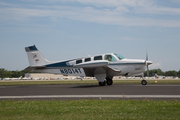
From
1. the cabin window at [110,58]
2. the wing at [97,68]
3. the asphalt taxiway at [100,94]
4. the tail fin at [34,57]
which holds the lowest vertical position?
the asphalt taxiway at [100,94]

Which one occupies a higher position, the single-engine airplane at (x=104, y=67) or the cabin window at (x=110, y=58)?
the cabin window at (x=110, y=58)

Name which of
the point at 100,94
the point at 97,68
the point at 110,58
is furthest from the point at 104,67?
the point at 100,94

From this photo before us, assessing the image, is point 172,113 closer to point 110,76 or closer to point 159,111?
point 159,111

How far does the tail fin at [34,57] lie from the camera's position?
2514 cm

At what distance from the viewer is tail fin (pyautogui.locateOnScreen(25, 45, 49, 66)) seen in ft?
82.5

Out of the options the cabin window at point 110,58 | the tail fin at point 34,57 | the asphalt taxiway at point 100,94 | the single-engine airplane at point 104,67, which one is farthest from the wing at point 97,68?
the tail fin at point 34,57

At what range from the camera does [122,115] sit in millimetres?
A: 6133

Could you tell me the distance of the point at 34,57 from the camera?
2534cm

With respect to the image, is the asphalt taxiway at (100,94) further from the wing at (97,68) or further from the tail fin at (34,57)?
the tail fin at (34,57)

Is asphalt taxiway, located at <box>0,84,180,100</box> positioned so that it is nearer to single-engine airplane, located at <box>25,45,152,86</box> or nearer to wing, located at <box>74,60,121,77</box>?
wing, located at <box>74,60,121,77</box>

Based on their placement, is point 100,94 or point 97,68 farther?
point 97,68

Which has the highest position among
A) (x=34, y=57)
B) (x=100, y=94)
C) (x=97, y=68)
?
(x=34, y=57)

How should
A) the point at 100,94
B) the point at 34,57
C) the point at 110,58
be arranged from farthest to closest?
the point at 34,57 < the point at 110,58 < the point at 100,94

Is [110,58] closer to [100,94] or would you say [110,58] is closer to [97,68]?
[97,68]
